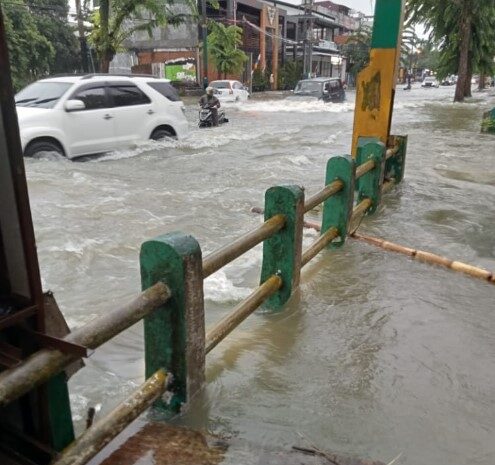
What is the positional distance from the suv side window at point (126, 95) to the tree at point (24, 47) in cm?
1346

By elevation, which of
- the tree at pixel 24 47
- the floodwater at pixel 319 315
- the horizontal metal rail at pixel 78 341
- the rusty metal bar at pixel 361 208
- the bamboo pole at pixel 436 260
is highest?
the tree at pixel 24 47

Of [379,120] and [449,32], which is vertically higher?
[449,32]

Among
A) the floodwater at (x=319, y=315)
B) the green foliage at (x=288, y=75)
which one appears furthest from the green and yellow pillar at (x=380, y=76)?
the green foliage at (x=288, y=75)

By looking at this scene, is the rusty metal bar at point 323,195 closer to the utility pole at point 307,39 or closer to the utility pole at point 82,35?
the utility pole at point 82,35

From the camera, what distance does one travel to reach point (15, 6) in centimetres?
2258

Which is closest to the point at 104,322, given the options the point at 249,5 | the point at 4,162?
the point at 4,162

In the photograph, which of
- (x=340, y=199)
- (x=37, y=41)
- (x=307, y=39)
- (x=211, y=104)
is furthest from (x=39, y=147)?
(x=307, y=39)

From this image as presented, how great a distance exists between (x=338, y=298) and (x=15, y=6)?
2365 cm

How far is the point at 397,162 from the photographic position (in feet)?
26.3

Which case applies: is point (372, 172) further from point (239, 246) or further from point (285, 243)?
point (239, 246)

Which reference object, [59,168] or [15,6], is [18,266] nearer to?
[59,168]

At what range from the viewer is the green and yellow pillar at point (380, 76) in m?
6.47

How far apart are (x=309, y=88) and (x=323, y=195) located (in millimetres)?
23515

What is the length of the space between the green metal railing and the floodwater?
10.9 inches
